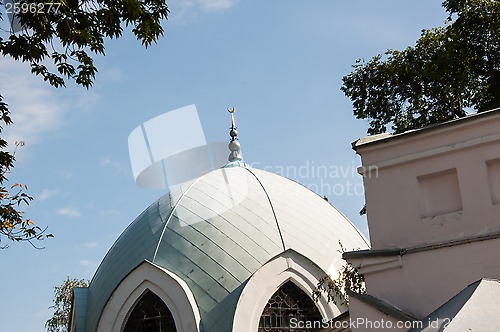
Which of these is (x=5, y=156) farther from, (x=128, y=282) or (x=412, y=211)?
(x=128, y=282)

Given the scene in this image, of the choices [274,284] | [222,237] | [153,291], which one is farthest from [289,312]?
[153,291]

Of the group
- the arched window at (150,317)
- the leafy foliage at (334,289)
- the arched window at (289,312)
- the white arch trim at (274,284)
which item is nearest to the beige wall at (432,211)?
the leafy foliage at (334,289)

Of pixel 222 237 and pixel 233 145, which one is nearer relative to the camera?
pixel 222 237

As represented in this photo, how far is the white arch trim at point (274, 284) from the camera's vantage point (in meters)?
13.6

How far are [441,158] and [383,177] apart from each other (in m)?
0.67

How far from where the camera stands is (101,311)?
15.1 metres

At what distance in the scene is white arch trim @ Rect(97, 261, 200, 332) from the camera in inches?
546

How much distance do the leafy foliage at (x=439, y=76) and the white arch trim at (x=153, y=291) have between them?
477cm

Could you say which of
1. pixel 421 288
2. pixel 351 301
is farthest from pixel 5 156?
pixel 421 288

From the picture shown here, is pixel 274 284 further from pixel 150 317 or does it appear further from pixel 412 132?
pixel 412 132

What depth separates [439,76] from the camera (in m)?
12.6

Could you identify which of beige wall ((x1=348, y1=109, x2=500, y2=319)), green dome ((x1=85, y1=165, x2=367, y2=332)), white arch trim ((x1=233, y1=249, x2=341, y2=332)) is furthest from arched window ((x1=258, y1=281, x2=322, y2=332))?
beige wall ((x1=348, y1=109, x2=500, y2=319))

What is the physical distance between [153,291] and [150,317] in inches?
20.3

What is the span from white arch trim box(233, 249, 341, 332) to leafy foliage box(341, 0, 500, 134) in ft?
9.62
